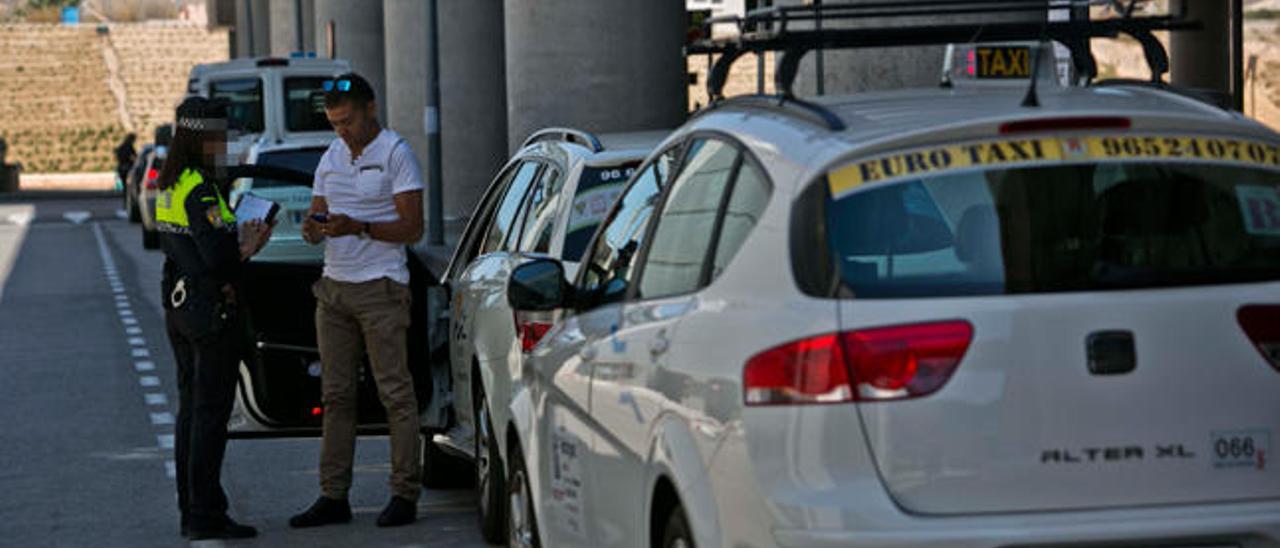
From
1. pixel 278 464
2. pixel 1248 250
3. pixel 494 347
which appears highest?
pixel 1248 250

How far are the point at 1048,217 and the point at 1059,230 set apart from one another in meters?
0.04

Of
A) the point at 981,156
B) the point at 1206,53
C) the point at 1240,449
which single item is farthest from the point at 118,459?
the point at 1206,53

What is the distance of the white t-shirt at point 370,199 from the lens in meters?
10.2

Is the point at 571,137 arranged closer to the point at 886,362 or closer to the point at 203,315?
the point at 203,315

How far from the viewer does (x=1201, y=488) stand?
17.6 ft

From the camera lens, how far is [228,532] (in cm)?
1035

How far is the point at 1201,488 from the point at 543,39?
56.1 ft

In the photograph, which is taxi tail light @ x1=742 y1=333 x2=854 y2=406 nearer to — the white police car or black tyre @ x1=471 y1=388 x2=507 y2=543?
the white police car

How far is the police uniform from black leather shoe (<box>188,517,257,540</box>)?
3cm

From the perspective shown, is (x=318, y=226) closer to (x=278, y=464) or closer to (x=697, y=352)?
(x=278, y=464)

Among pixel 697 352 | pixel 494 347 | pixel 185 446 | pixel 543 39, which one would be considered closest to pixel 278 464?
pixel 185 446

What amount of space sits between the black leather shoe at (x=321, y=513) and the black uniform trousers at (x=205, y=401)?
1.17 feet

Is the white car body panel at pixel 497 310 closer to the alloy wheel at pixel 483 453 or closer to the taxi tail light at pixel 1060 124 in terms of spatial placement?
the alloy wheel at pixel 483 453

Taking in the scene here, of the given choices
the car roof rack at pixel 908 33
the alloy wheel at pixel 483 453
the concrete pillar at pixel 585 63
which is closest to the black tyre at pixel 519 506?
the alloy wheel at pixel 483 453
